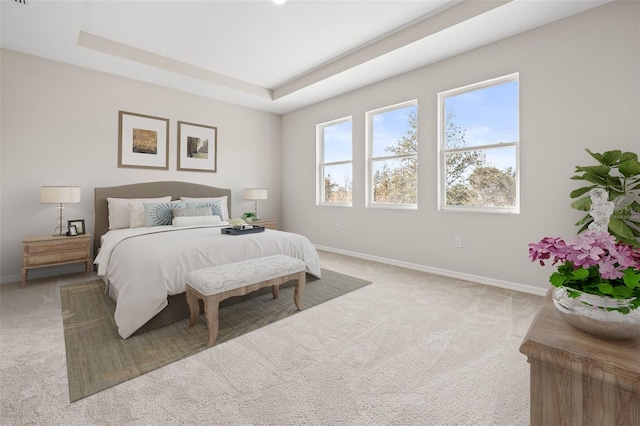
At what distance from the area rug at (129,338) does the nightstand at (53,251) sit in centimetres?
39

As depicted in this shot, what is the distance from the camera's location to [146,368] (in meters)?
1.82

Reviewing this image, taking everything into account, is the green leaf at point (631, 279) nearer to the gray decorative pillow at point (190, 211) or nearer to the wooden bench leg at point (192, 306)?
the wooden bench leg at point (192, 306)

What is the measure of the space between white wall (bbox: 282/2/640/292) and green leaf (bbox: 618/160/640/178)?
1.61 ft

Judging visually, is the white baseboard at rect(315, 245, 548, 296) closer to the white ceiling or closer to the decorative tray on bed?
the decorative tray on bed

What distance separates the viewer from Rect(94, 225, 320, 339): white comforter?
2.22 metres

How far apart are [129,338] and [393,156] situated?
389cm

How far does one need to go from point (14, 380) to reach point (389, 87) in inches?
191

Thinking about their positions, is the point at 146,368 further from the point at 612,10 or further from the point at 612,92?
the point at 612,10

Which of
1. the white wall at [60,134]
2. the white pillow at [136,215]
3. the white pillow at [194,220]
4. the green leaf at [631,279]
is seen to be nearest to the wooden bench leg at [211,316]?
the white pillow at [194,220]

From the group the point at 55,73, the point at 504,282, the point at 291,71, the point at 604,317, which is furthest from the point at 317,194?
the point at 604,317

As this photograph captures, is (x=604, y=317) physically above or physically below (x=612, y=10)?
below

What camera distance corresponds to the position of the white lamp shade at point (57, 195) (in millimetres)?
3449

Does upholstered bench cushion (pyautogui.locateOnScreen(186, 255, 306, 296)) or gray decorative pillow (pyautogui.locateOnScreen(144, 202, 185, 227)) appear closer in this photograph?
upholstered bench cushion (pyautogui.locateOnScreen(186, 255, 306, 296))

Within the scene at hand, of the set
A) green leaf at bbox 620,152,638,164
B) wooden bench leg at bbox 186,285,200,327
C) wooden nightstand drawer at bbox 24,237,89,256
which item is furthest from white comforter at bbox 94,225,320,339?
green leaf at bbox 620,152,638,164
